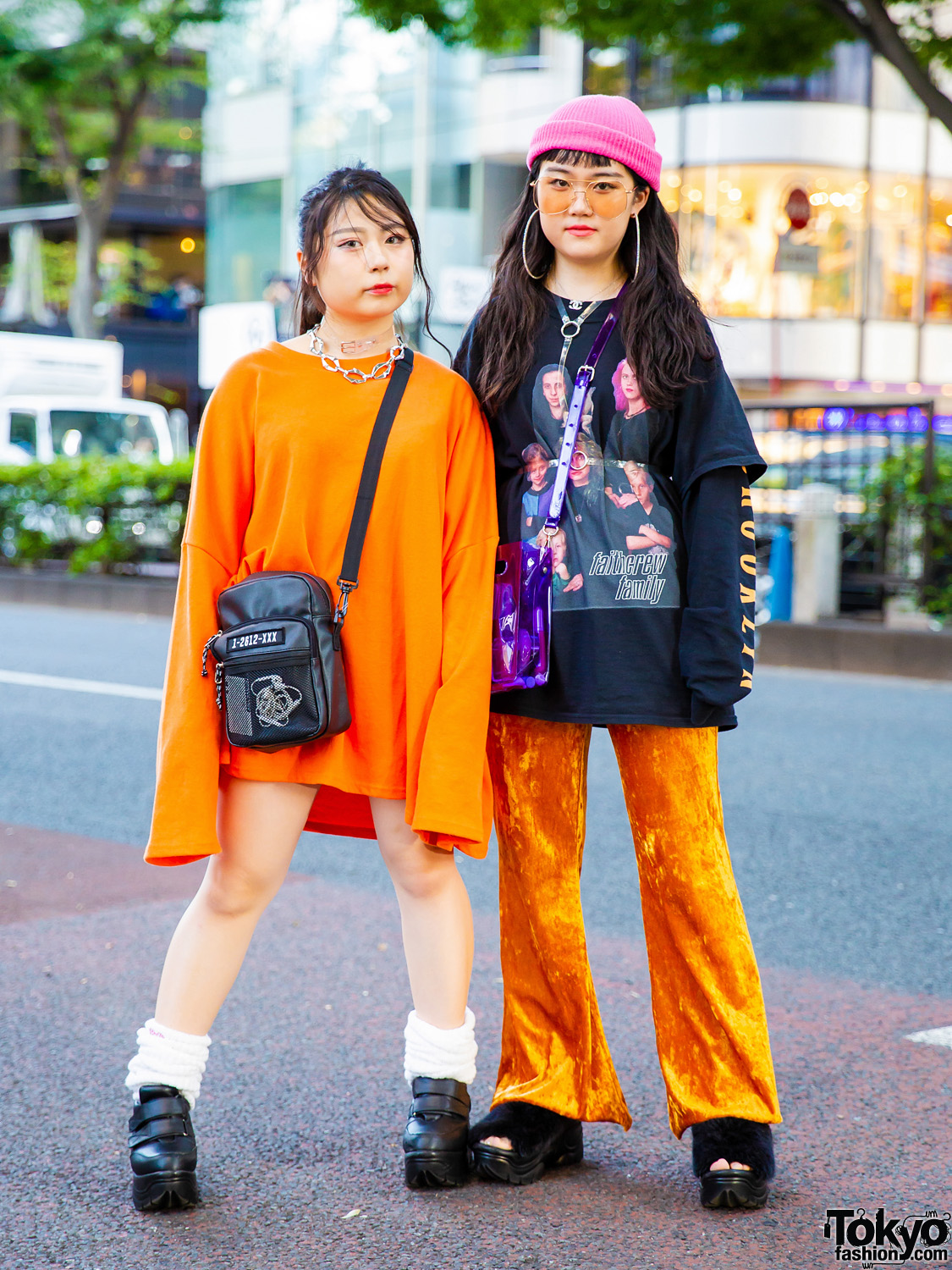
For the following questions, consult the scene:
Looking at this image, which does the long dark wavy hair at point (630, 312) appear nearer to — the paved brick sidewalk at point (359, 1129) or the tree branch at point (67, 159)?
the paved brick sidewalk at point (359, 1129)

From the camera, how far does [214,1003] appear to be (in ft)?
8.58

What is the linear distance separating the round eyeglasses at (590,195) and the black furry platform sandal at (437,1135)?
1.57m

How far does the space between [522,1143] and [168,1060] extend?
2.14 ft

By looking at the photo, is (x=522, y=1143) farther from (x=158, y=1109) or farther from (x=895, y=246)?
(x=895, y=246)

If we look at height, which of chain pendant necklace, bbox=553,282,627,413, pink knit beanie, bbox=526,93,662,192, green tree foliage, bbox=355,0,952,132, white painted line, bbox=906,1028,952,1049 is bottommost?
white painted line, bbox=906,1028,952,1049

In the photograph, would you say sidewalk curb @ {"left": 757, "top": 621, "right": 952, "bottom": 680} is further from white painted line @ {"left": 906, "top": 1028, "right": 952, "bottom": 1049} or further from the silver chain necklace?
the silver chain necklace

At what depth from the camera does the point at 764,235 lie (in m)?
26.1

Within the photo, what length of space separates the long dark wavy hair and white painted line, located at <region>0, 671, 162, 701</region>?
650 cm

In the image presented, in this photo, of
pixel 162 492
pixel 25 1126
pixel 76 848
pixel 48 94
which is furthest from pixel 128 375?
pixel 25 1126

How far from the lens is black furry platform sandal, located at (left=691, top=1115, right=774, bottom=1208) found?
2521mm

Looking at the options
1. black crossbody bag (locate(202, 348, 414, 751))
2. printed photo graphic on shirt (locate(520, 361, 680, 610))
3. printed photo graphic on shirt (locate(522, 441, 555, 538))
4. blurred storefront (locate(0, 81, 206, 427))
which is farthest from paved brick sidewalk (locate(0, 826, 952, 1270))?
blurred storefront (locate(0, 81, 206, 427))

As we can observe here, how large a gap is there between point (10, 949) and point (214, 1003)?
168cm

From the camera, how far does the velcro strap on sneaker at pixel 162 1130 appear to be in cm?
252

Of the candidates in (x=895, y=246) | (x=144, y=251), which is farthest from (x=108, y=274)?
(x=895, y=246)
